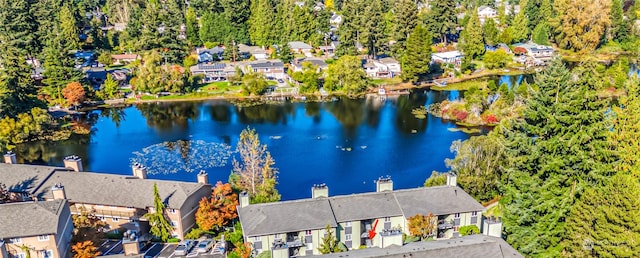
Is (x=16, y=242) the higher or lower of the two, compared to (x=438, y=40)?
lower

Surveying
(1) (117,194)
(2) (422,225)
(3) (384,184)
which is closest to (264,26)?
(1) (117,194)

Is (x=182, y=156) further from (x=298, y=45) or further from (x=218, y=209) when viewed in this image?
(x=298, y=45)

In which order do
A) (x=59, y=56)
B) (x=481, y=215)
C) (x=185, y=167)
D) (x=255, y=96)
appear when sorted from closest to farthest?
(x=481, y=215) → (x=185, y=167) → (x=59, y=56) → (x=255, y=96)

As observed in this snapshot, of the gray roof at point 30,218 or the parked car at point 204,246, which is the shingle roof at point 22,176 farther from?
the parked car at point 204,246

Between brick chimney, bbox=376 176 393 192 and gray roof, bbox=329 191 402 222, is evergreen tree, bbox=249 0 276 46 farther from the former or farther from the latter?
gray roof, bbox=329 191 402 222

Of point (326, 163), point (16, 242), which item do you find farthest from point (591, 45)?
point (16, 242)

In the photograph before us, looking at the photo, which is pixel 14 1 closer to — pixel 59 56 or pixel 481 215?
pixel 59 56

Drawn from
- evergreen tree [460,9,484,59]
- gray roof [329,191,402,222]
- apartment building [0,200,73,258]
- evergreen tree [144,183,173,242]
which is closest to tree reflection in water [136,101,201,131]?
evergreen tree [144,183,173,242]
